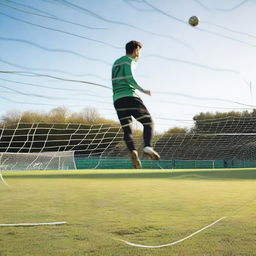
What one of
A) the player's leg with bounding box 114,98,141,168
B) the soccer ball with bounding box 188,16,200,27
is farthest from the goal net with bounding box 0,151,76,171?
the player's leg with bounding box 114,98,141,168

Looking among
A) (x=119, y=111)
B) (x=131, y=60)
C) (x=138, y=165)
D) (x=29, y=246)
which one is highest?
(x=131, y=60)

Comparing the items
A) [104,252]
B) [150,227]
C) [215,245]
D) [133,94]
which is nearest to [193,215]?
[150,227]

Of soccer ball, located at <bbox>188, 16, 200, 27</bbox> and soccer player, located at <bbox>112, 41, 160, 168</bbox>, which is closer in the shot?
soccer player, located at <bbox>112, 41, 160, 168</bbox>

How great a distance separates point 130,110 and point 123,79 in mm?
287

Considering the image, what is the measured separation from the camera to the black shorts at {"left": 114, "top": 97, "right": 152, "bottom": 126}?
3352mm

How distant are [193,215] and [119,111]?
215 inches

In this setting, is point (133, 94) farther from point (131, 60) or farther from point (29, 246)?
point (29, 246)

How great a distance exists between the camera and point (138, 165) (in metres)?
3.66

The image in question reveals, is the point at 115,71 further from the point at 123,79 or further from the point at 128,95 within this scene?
the point at 128,95

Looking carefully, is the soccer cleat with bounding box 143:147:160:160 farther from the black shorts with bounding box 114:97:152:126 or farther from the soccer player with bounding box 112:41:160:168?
the black shorts with bounding box 114:97:152:126

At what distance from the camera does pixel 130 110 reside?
11.1 feet

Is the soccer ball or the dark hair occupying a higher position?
the soccer ball

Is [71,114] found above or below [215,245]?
above

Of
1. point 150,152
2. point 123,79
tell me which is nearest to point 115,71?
point 123,79
